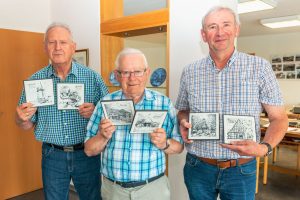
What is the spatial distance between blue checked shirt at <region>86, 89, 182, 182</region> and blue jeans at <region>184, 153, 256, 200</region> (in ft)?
0.69

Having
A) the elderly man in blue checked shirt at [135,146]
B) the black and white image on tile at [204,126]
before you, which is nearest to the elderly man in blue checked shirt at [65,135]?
the elderly man in blue checked shirt at [135,146]

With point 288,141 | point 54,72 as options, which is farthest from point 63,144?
point 288,141

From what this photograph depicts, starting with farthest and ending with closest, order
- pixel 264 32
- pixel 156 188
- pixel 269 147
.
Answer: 1. pixel 264 32
2. pixel 156 188
3. pixel 269 147

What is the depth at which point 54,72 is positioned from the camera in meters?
2.02

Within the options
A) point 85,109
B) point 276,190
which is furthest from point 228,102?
point 276,190

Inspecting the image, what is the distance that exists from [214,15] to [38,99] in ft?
4.18

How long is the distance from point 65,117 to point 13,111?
2101 millimetres

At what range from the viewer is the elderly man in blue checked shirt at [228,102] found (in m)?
1.47

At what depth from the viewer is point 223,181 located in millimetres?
1522

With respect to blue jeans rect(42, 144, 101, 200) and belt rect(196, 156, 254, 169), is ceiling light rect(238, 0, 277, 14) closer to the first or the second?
belt rect(196, 156, 254, 169)

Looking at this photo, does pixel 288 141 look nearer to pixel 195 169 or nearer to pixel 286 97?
pixel 195 169

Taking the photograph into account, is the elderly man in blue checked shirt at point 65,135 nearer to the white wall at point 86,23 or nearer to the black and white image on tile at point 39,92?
the black and white image on tile at point 39,92

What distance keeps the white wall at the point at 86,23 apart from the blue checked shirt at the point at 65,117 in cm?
132

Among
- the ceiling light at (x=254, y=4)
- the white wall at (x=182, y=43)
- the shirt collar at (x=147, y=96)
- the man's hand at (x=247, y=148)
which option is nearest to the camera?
the man's hand at (x=247, y=148)
